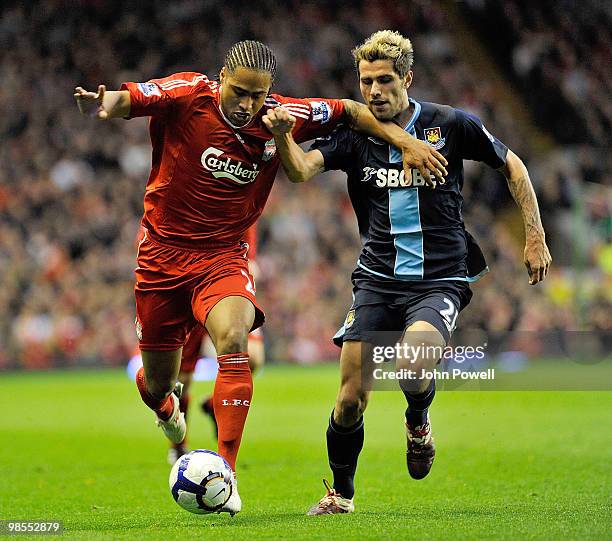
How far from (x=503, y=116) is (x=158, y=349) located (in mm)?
18300

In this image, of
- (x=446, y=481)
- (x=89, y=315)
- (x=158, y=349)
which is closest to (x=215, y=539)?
(x=158, y=349)

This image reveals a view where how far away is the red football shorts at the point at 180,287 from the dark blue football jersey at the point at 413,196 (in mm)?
779

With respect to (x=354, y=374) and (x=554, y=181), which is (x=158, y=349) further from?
(x=554, y=181)

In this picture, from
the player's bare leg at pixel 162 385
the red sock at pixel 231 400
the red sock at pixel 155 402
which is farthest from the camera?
the red sock at pixel 155 402

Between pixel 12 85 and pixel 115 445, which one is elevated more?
pixel 12 85

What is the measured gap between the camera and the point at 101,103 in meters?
5.88

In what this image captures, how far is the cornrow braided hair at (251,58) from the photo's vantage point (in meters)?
6.25

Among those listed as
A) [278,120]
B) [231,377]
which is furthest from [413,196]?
[231,377]

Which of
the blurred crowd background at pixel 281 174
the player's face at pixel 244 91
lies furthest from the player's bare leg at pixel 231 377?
the blurred crowd background at pixel 281 174

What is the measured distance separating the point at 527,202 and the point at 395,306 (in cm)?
103

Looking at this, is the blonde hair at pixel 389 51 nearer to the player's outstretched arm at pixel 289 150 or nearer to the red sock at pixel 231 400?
the player's outstretched arm at pixel 289 150

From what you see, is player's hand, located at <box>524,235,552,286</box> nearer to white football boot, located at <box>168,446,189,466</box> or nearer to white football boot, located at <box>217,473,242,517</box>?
white football boot, located at <box>217,473,242,517</box>

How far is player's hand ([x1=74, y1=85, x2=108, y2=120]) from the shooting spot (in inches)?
228

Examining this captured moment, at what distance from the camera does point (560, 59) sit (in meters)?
24.3
